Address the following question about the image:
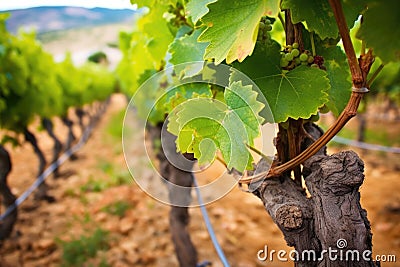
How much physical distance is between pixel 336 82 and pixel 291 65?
0.23 m

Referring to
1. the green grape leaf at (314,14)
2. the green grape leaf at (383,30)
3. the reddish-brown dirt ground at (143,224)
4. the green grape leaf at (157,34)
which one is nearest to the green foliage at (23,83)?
the reddish-brown dirt ground at (143,224)

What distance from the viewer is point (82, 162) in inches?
347

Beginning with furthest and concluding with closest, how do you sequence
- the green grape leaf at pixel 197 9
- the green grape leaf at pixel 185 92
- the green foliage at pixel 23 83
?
the green foliage at pixel 23 83, the green grape leaf at pixel 185 92, the green grape leaf at pixel 197 9

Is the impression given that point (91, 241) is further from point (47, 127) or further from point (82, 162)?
point (82, 162)

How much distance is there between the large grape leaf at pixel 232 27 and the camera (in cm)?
72

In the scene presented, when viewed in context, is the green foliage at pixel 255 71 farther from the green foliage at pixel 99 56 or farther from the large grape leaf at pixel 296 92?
the green foliage at pixel 99 56

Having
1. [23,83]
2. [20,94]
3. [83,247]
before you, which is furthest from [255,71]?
[20,94]

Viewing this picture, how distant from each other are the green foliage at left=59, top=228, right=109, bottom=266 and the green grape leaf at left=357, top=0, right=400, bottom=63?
3.76 metres

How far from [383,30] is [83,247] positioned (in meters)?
3.97

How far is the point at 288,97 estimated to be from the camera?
890mm

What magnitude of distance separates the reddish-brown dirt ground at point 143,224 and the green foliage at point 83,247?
7cm

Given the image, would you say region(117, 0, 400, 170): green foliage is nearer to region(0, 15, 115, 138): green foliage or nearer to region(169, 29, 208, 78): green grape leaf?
region(169, 29, 208, 78): green grape leaf

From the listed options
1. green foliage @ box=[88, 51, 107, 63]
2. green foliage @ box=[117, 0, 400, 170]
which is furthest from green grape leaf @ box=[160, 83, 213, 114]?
green foliage @ box=[88, 51, 107, 63]

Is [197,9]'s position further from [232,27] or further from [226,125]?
[226,125]
